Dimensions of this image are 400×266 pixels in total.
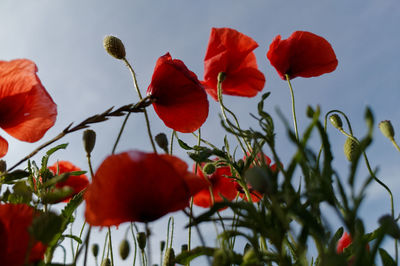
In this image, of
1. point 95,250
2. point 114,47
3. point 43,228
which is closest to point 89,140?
point 114,47

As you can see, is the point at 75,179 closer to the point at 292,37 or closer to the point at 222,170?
the point at 222,170

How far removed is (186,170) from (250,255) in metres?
0.13

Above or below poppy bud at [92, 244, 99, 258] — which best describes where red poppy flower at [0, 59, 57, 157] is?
above

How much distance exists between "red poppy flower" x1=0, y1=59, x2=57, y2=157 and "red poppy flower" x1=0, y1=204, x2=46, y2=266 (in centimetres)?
21

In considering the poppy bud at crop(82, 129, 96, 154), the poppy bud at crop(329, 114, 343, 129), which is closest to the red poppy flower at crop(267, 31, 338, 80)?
the poppy bud at crop(329, 114, 343, 129)

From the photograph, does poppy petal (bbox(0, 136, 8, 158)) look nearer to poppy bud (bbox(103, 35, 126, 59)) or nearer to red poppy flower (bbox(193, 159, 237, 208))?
poppy bud (bbox(103, 35, 126, 59))

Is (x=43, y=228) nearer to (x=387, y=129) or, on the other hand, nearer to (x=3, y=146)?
(x=3, y=146)

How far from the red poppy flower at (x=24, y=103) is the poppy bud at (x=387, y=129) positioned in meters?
0.70

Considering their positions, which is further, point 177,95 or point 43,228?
point 177,95

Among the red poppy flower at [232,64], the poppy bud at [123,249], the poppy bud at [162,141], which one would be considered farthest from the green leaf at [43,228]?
the red poppy flower at [232,64]

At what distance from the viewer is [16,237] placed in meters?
0.45

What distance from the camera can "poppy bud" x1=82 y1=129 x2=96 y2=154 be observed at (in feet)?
2.25

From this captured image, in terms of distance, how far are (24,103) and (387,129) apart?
0.76 m

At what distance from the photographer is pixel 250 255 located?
0.41 m
